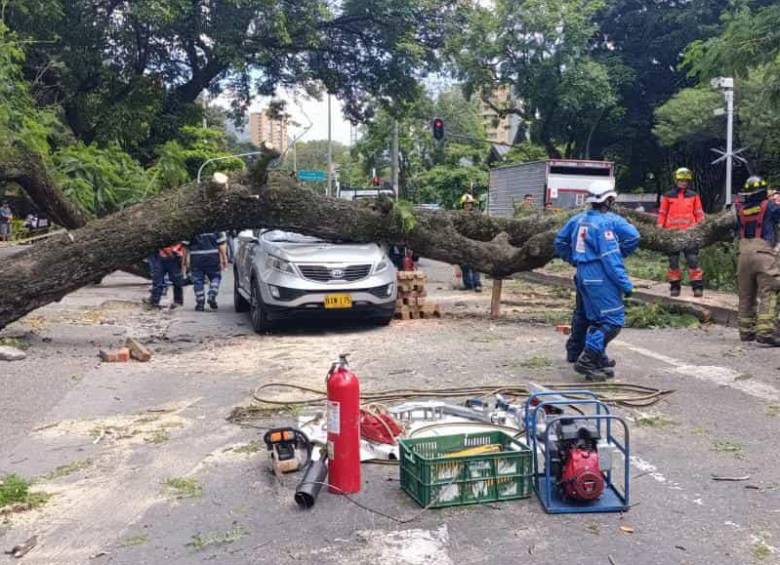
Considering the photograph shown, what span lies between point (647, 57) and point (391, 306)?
2852cm

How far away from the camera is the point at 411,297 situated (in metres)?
11.5

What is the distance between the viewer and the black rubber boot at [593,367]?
6.94 metres

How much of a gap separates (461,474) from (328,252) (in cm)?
655

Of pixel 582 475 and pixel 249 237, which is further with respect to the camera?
pixel 249 237

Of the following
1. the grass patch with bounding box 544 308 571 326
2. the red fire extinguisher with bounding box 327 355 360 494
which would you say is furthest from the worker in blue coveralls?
the grass patch with bounding box 544 308 571 326

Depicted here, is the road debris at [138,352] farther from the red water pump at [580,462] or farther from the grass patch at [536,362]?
the red water pump at [580,462]

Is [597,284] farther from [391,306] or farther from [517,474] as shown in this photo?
[391,306]

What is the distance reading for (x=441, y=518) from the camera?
13.2 feet

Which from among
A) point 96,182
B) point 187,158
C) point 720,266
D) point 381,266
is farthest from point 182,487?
point 187,158

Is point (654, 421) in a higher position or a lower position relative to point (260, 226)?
lower

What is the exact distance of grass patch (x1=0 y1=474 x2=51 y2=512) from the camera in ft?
14.1

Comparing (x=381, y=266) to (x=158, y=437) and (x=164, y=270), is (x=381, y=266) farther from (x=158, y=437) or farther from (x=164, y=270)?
(x=158, y=437)

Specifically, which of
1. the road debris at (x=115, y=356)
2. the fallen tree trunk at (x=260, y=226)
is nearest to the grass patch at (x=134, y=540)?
the road debris at (x=115, y=356)

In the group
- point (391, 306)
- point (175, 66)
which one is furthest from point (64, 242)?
point (175, 66)
